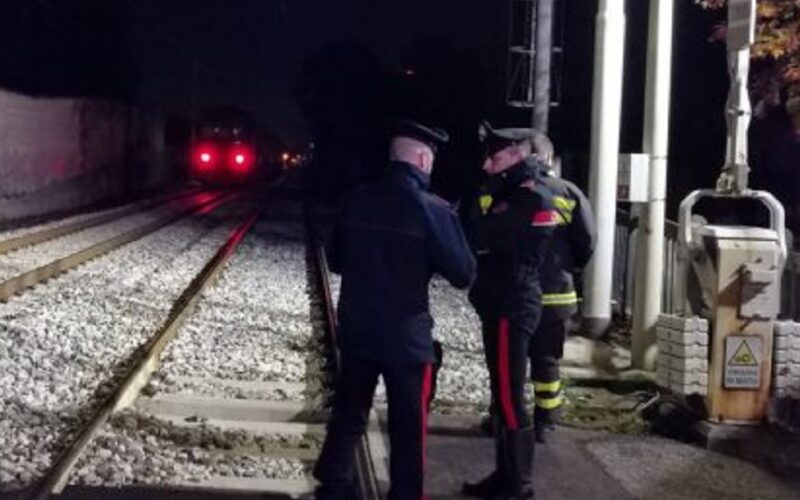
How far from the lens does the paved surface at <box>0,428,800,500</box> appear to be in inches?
242

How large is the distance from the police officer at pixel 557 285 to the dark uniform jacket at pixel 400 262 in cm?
175

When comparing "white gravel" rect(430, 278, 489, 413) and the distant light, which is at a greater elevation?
the distant light

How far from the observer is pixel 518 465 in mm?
5746

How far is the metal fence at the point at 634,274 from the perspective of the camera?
9609 millimetres

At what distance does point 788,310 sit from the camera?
31.8 feet

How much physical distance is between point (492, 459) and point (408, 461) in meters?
1.74

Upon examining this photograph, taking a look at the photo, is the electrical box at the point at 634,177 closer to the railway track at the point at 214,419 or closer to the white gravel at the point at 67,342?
the railway track at the point at 214,419

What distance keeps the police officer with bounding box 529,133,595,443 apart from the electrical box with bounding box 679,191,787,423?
103 centimetres

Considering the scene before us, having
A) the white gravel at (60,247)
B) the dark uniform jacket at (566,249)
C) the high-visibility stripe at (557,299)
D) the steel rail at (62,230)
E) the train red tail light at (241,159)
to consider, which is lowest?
the white gravel at (60,247)

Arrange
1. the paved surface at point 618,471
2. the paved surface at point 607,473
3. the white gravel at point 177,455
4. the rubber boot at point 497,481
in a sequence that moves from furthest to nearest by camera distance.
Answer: the paved surface at point 618,471, the paved surface at point 607,473, the white gravel at point 177,455, the rubber boot at point 497,481

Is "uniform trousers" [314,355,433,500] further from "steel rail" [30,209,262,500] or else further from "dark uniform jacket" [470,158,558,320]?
"steel rail" [30,209,262,500]

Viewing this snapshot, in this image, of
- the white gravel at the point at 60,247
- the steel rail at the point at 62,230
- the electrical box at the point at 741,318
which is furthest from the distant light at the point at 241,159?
the electrical box at the point at 741,318

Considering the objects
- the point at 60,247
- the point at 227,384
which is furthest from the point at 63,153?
the point at 227,384

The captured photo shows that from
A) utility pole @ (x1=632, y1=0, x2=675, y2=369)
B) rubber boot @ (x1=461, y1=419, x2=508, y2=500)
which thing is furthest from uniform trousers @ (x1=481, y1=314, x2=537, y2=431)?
utility pole @ (x1=632, y1=0, x2=675, y2=369)
